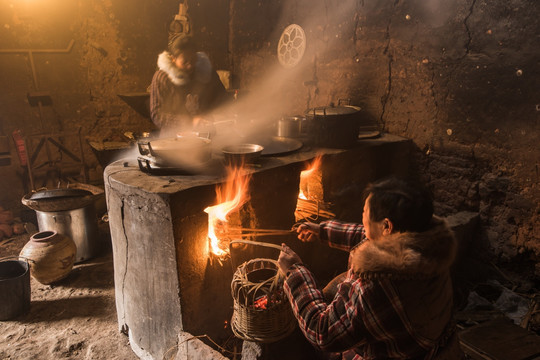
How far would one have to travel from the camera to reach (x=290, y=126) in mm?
4770

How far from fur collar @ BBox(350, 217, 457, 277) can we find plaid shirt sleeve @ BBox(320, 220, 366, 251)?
92cm

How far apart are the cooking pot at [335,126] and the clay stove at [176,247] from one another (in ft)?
1.13

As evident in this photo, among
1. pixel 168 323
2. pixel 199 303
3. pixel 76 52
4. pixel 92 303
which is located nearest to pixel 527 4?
pixel 199 303

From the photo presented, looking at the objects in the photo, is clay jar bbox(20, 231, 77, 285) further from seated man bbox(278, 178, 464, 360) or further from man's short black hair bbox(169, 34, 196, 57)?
seated man bbox(278, 178, 464, 360)

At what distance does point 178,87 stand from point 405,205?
4686 mm

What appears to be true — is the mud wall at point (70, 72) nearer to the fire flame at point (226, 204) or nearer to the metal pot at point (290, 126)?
the metal pot at point (290, 126)

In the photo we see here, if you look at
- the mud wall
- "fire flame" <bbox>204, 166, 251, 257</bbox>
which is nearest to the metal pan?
"fire flame" <bbox>204, 166, 251, 257</bbox>

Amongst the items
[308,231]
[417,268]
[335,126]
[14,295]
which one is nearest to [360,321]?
[417,268]

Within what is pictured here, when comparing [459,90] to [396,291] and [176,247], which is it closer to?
[396,291]

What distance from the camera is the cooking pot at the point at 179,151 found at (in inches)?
127

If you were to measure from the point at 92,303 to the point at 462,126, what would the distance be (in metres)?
5.15

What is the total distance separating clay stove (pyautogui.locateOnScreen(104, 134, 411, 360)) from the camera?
2961 millimetres

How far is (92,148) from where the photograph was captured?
751cm

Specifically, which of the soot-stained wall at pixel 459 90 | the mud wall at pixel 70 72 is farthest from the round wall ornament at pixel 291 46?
the mud wall at pixel 70 72
